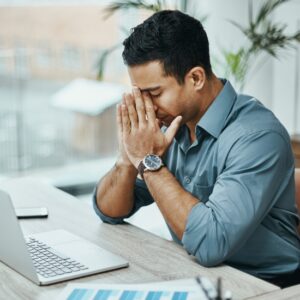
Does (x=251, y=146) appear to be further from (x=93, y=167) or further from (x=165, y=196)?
(x=93, y=167)

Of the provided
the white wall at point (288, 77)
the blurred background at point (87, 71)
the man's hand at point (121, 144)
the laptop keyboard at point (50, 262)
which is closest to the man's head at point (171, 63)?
the man's hand at point (121, 144)

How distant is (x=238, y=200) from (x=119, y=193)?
0.49 m

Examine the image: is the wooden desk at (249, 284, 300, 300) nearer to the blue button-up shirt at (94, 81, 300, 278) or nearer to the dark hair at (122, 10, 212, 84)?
the blue button-up shirt at (94, 81, 300, 278)

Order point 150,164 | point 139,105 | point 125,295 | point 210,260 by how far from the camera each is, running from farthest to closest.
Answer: point 139,105 → point 150,164 → point 210,260 → point 125,295

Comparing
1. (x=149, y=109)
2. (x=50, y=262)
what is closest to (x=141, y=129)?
(x=149, y=109)

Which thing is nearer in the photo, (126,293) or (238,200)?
(126,293)

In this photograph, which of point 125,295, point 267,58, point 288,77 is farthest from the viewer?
point 267,58

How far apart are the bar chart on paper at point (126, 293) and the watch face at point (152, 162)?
1.53 ft

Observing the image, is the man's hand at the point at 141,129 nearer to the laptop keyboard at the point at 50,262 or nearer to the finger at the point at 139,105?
the finger at the point at 139,105

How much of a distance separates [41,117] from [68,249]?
92.4 inches

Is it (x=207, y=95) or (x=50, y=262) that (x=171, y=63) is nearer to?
(x=207, y=95)

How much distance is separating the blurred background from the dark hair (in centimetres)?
169

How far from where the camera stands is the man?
1.68 meters

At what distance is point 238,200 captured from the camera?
5.48 feet
